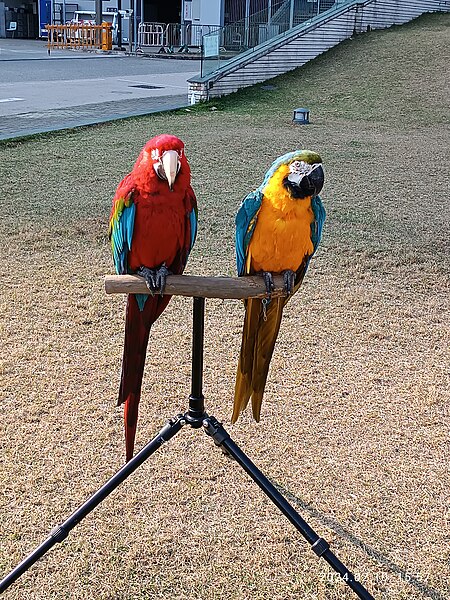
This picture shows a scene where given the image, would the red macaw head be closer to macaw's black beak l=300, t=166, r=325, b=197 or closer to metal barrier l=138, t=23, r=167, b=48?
macaw's black beak l=300, t=166, r=325, b=197

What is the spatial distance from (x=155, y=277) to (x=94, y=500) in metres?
0.64

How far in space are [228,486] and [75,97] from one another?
1065cm

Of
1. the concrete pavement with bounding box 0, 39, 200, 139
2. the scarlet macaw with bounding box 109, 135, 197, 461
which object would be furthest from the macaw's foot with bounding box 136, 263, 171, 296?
the concrete pavement with bounding box 0, 39, 200, 139

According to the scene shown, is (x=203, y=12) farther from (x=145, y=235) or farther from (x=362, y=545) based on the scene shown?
(x=362, y=545)

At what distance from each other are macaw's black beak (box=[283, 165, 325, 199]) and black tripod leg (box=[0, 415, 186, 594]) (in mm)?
740

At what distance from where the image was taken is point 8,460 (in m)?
2.38

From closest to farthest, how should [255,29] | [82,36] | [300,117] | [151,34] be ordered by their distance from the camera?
[300,117] < [255,29] < [82,36] < [151,34]

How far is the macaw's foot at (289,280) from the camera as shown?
1.85 metres

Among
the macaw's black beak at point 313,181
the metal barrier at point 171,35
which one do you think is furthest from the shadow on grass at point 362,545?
the metal barrier at point 171,35

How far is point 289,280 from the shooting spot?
1865mm

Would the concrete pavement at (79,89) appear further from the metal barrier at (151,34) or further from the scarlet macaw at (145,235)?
the scarlet macaw at (145,235)

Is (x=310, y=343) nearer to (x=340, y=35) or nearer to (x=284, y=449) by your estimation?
(x=284, y=449)

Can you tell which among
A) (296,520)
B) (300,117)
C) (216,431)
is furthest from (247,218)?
(300,117)

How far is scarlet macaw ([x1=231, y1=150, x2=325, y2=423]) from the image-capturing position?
1.80m
